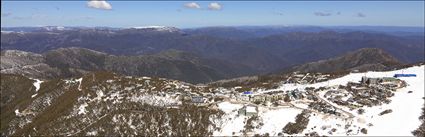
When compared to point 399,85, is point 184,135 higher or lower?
lower

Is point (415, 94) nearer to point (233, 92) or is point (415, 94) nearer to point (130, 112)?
point (233, 92)

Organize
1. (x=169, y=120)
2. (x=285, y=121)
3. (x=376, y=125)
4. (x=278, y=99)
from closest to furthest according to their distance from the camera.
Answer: (x=376, y=125), (x=285, y=121), (x=169, y=120), (x=278, y=99)

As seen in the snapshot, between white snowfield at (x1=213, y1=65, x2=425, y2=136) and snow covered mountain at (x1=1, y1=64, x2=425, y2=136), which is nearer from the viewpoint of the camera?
white snowfield at (x1=213, y1=65, x2=425, y2=136)

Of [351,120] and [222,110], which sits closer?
[351,120]

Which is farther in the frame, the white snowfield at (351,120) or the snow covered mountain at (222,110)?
the snow covered mountain at (222,110)

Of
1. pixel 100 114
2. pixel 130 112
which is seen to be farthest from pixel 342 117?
pixel 100 114

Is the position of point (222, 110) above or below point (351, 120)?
above

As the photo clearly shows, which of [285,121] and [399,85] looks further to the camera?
[399,85]

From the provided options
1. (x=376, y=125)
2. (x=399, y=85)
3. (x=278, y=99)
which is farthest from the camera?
(x=399, y=85)
